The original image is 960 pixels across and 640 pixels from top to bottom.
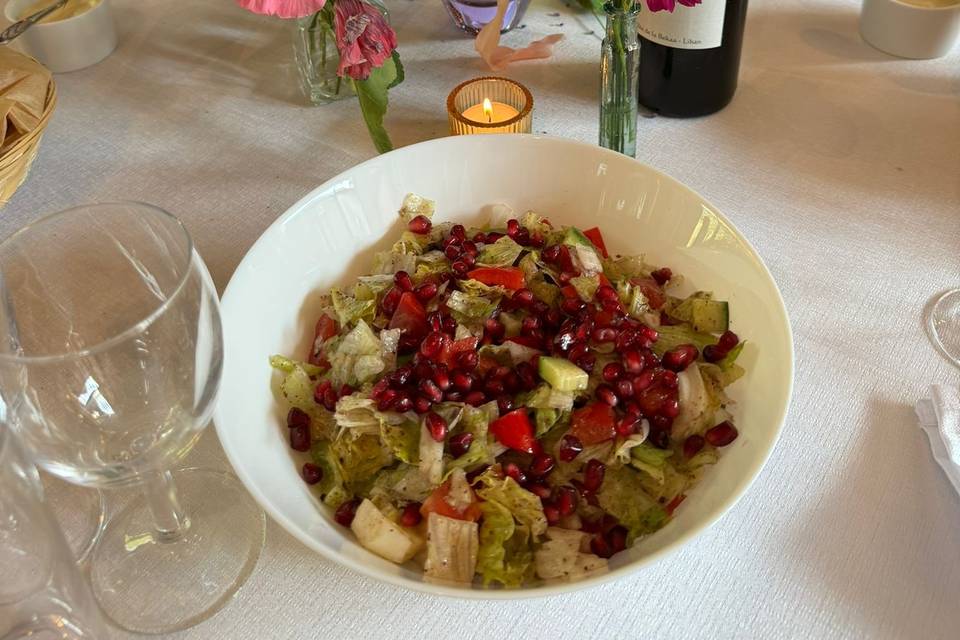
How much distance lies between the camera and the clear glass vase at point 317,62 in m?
1.56

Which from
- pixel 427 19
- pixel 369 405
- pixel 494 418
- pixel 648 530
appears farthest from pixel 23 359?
pixel 427 19

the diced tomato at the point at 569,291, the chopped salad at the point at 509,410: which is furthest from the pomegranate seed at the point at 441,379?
the diced tomato at the point at 569,291

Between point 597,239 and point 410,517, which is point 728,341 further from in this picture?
point 410,517

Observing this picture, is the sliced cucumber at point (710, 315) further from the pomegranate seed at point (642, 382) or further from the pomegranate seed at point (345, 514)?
the pomegranate seed at point (345, 514)

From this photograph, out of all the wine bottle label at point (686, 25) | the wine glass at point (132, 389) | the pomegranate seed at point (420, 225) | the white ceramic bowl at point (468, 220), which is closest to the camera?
the wine glass at point (132, 389)

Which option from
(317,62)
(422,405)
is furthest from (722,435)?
(317,62)

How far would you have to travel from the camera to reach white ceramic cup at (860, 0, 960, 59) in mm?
1606

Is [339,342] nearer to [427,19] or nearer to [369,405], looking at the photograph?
[369,405]

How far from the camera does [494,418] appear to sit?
0.99m

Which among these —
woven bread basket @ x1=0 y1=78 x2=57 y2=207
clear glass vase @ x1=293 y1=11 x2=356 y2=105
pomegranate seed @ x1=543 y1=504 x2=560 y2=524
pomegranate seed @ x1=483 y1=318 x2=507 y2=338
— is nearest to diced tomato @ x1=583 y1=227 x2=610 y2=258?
pomegranate seed @ x1=483 y1=318 x2=507 y2=338

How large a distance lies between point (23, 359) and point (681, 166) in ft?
3.67

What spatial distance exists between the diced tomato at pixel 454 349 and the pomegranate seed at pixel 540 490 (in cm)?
18

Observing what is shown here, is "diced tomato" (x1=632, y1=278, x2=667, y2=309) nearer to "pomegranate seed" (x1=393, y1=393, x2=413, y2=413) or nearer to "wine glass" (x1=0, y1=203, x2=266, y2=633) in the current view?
"pomegranate seed" (x1=393, y1=393, x2=413, y2=413)

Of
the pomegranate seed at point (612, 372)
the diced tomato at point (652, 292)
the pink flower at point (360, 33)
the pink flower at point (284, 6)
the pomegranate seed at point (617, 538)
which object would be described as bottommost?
the pomegranate seed at point (617, 538)
